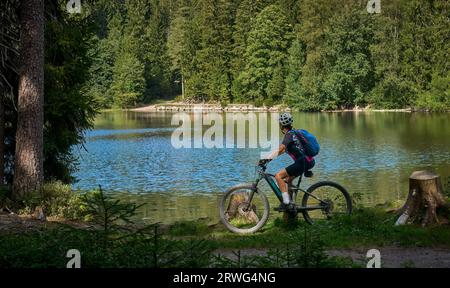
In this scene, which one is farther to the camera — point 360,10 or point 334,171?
point 360,10

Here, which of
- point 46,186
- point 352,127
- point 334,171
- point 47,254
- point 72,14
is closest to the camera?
point 47,254

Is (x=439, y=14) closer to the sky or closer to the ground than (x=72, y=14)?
closer to the sky

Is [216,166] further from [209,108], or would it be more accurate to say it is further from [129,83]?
[129,83]

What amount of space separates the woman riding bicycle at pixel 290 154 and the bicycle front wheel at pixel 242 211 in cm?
36

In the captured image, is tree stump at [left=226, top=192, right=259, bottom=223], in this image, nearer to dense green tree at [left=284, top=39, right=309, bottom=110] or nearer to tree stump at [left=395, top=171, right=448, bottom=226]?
tree stump at [left=395, top=171, right=448, bottom=226]

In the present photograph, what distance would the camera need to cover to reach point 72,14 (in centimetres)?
1373

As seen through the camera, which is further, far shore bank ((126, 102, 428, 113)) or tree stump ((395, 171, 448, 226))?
far shore bank ((126, 102, 428, 113))

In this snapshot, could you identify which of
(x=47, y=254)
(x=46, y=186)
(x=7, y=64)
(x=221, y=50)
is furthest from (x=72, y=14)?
(x=221, y=50)

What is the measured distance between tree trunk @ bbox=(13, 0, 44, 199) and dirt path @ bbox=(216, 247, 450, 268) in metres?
4.50

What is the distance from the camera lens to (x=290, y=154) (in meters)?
9.22

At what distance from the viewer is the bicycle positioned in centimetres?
936

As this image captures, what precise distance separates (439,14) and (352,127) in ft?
78.0

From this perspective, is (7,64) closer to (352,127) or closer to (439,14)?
(352,127)

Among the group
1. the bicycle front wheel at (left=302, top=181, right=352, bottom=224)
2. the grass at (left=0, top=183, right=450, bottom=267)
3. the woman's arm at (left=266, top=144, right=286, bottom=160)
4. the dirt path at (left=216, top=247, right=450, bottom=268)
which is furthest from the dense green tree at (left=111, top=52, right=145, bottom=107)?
the dirt path at (left=216, top=247, right=450, bottom=268)
